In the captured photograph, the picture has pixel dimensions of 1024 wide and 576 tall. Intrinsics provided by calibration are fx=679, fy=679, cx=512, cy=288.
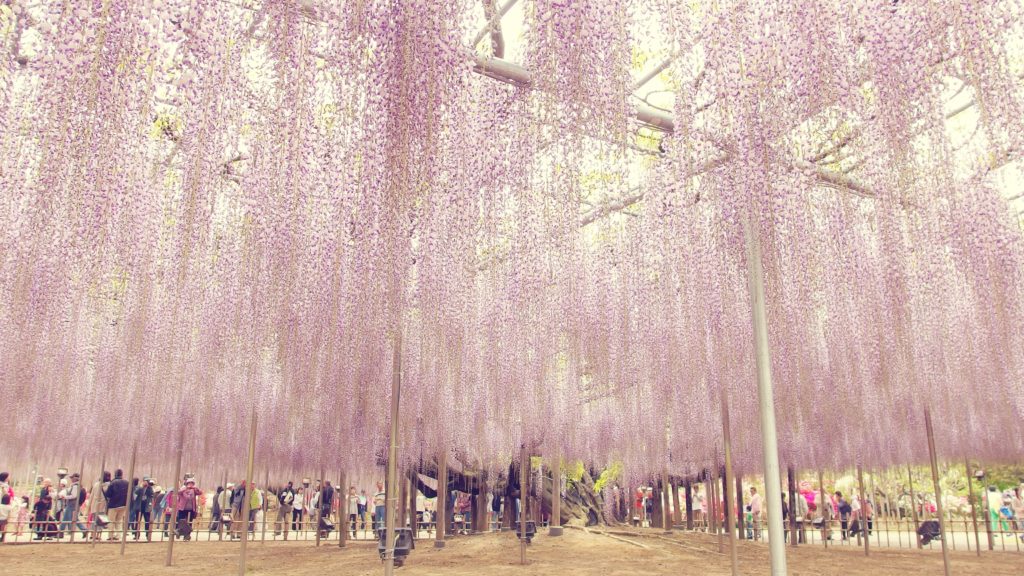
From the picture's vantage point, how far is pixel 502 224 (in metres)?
8.28

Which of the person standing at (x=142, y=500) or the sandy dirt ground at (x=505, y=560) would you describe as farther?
the person standing at (x=142, y=500)

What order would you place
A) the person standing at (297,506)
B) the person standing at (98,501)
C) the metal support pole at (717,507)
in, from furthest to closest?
1. the person standing at (297,506)
2. the person standing at (98,501)
3. the metal support pole at (717,507)

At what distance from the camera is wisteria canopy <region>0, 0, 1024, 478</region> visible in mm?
4133

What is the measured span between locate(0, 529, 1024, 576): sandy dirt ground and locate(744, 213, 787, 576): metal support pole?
5.17 metres

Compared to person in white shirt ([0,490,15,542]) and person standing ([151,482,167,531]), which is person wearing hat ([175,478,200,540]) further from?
person standing ([151,482,167,531])

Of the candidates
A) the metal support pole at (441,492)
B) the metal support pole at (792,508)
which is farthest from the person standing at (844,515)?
the metal support pole at (441,492)

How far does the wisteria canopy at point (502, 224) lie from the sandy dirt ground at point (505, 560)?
6.21 feet

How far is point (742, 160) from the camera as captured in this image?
5.53 m

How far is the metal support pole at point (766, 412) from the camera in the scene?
14.9 feet

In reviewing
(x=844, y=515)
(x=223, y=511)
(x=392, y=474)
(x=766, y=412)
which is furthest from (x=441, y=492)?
(x=844, y=515)

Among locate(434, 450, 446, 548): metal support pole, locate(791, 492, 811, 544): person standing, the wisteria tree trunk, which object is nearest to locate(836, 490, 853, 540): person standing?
locate(791, 492, 811, 544): person standing

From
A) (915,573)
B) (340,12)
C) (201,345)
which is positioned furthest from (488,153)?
(915,573)

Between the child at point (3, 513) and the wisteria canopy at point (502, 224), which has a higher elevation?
the wisteria canopy at point (502, 224)

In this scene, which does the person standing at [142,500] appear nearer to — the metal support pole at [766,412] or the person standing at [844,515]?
the metal support pole at [766,412]
